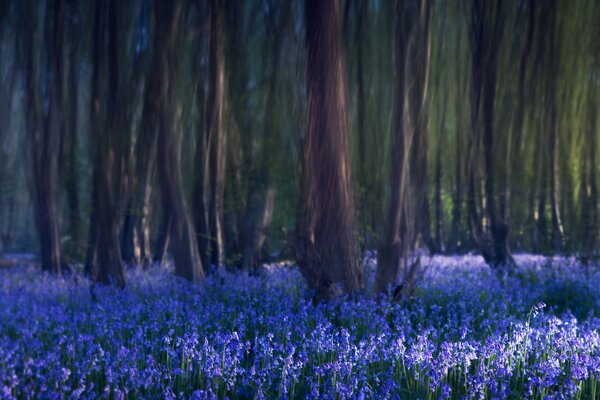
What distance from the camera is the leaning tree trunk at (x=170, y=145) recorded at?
1136cm

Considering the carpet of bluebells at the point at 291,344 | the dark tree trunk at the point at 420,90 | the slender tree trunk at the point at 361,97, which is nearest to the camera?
the carpet of bluebells at the point at 291,344

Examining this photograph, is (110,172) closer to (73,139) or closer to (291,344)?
(73,139)

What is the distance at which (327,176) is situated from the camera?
27.8 ft

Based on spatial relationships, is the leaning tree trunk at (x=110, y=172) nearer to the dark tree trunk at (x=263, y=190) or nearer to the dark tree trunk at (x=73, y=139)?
the dark tree trunk at (x=263, y=190)

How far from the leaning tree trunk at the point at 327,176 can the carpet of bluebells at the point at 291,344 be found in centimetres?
41

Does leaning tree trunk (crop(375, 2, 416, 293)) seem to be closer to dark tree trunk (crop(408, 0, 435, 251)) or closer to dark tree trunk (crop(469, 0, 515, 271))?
dark tree trunk (crop(408, 0, 435, 251))

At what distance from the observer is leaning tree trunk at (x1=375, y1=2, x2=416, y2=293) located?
9.05 meters

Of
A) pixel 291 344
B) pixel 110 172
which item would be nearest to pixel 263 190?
pixel 110 172

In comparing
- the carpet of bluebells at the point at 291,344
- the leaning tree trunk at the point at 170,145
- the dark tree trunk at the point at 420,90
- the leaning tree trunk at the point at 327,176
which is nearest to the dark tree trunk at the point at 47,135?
the leaning tree trunk at the point at 170,145

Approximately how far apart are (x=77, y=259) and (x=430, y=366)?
15960mm

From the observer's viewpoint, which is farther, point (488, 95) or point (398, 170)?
point (488, 95)

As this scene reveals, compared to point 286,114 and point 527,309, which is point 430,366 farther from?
point 286,114

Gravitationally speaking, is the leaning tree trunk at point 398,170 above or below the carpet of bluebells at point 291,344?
above

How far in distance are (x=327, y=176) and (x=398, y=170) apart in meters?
1.24
